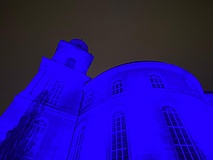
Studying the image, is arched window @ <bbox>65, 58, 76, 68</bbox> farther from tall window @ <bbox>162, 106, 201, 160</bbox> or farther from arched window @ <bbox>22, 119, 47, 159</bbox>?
tall window @ <bbox>162, 106, 201, 160</bbox>

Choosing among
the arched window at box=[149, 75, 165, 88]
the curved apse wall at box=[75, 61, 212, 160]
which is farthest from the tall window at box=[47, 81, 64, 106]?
the arched window at box=[149, 75, 165, 88]

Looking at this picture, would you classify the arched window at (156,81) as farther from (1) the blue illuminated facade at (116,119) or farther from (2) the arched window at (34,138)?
(2) the arched window at (34,138)

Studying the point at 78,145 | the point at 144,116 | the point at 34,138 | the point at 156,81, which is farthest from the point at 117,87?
the point at 34,138

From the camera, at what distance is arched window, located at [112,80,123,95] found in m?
15.2

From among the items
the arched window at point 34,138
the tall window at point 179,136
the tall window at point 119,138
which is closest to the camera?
the tall window at point 179,136

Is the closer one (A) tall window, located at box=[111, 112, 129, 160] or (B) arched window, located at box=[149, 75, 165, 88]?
(A) tall window, located at box=[111, 112, 129, 160]

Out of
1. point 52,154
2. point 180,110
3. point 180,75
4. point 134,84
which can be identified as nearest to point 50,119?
point 52,154

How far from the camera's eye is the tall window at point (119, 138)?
34.9 ft

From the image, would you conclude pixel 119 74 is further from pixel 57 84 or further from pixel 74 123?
pixel 57 84

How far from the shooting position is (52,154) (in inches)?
541

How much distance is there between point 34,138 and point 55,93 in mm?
5735

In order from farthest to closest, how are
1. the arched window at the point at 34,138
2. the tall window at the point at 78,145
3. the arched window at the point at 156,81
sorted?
the arched window at the point at 156,81 → the tall window at the point at 78,145 → the arched window at the point at 34,138

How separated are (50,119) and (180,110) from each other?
38.3ft

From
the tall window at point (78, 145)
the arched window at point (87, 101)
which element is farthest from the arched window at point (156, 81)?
the tall window at point (78, 145)
